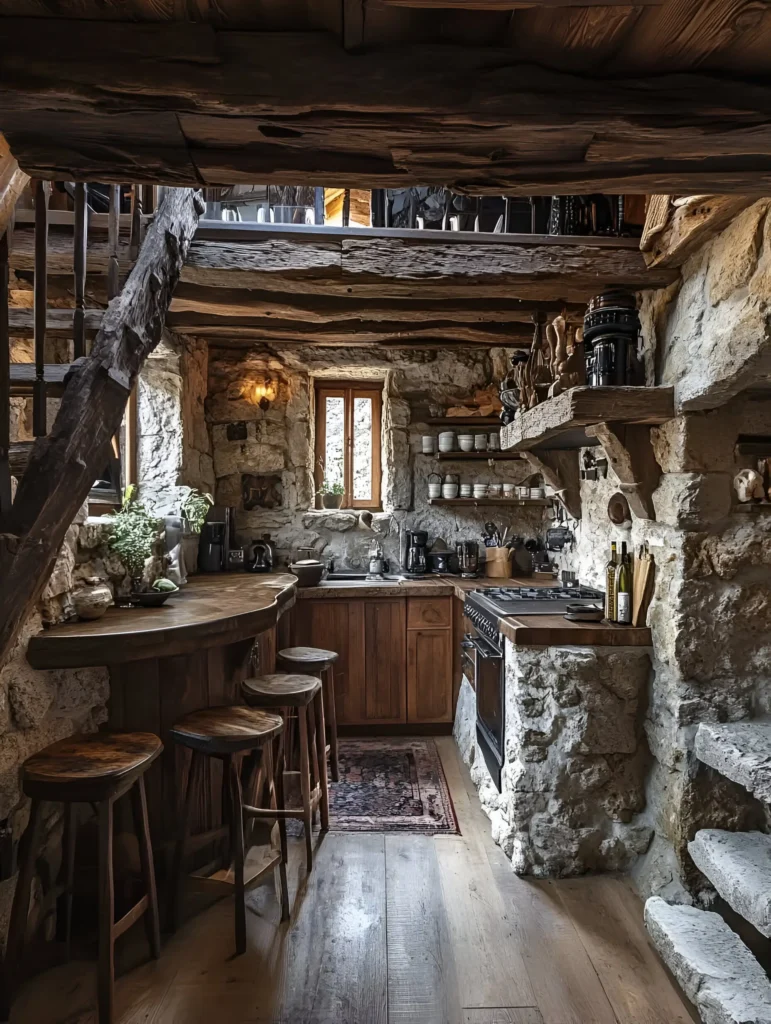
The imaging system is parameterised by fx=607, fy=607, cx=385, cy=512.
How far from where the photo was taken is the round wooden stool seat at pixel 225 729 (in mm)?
2055

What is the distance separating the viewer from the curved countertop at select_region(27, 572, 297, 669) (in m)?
1.96

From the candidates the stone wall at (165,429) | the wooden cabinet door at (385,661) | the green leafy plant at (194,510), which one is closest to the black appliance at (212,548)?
the stone wall at (165,429)

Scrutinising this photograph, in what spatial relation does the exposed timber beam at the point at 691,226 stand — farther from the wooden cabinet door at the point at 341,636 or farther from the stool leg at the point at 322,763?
the wooden cabinet door at the point at 341,636

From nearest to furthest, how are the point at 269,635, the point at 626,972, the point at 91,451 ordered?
the point at 91,451 < the point at 626,972 < the point at 269,635

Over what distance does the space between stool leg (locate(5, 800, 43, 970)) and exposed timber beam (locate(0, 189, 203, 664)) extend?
0.58 metres

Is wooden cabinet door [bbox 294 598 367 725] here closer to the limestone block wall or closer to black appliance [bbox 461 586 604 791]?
black appliance [bbox 461 586 604 791]

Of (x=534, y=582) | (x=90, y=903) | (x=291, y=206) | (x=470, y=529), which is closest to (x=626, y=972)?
(x=90, y=903)

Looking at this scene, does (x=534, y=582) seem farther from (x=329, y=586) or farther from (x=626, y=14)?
(x=626, y=14)

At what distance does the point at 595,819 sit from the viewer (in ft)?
8.20

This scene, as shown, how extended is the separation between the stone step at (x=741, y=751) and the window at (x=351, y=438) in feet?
9.35

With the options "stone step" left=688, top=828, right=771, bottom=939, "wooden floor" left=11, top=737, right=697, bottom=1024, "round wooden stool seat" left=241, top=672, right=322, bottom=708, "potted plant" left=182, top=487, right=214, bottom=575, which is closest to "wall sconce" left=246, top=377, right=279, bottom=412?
"potted plant" left=182, top=487, right=214, bottom=575

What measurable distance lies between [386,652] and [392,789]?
89cm

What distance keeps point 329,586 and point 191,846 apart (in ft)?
5.98

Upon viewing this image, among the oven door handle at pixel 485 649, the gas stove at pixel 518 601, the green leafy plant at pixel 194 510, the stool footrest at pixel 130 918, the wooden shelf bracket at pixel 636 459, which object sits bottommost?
the stool footrest at pixel 130 918
